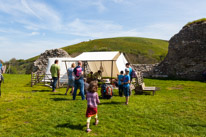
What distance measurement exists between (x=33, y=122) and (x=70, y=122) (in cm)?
120

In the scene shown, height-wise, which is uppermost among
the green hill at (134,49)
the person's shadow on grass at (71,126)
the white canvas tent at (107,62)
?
the green hill at (134,49)

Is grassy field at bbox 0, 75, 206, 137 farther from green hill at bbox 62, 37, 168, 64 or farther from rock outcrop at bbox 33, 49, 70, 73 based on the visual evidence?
green hill at bbox 62, 37, 168, 64

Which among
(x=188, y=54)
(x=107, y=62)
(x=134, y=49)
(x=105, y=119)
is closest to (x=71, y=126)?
(x=105, y=119)

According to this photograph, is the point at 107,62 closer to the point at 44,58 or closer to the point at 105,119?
the point at 44,58

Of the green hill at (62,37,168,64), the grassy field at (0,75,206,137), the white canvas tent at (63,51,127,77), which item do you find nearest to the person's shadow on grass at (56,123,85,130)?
the grassy field at (0,75,206,137)

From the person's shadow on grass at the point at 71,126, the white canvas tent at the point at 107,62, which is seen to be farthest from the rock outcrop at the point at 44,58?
the person's shadow on grass at the point at 71,126

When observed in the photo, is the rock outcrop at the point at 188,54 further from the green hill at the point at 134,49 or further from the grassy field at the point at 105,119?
the green hill at the point at 134,49

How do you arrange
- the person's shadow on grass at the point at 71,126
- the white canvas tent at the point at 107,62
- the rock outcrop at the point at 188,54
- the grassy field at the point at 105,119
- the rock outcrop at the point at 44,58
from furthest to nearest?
the rock outcrop at the point at 44,58, the rock outcrop at the point at 188,54, the white canvas tent at the point at 107,62, the person's shadow on grass at the point at 71,126, the grassy field at the point at 105,119

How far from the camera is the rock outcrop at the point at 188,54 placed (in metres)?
18.9

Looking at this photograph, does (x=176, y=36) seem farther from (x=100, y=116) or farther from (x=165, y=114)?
(x=100, y=116)

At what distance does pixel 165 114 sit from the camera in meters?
6.26

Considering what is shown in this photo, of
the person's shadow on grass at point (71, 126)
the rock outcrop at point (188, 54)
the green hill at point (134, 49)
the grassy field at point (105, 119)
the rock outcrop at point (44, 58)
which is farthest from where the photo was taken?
the green hill at point (134, 49)

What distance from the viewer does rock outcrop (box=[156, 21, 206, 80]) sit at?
62.0 feet

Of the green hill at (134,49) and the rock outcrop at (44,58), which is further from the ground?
the green hill at (134,49)
